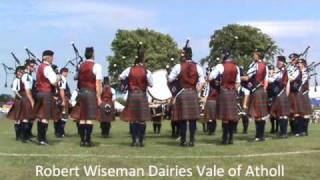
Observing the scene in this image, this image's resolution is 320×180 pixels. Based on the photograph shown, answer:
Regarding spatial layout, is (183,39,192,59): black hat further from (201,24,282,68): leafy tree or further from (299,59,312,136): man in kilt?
(201,24,282,68): leafy tree

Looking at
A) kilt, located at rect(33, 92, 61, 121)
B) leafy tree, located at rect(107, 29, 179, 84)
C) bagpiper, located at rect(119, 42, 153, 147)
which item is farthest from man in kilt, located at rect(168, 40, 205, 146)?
leafy tree, located at rect(107, 29, 179, 84)

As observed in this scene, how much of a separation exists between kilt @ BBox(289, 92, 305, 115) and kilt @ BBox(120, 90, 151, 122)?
4323 mm

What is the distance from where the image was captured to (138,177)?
9680 mm

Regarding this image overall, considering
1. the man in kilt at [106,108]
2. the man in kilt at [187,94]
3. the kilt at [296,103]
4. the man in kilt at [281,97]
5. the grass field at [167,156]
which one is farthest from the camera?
the man in kilt at [106,108]

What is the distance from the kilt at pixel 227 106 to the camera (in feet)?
43.0

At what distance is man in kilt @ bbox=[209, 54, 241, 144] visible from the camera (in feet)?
43.0

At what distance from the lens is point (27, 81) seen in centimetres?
1453

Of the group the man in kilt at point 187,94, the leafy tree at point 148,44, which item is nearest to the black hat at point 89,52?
the man in kilt at point 187,94

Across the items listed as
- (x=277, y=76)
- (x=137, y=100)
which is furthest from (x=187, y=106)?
(x=277, y=76)

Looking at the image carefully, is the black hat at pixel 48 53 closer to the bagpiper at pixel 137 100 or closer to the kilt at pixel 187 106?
the bagpiper at pixel 137 100

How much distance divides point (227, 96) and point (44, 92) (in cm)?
369

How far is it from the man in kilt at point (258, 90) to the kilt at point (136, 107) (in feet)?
7.85

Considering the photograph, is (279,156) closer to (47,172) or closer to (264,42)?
(47,172)

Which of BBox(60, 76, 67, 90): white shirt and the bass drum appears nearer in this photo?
BBox(60, 76, 67, 90): white shirt
